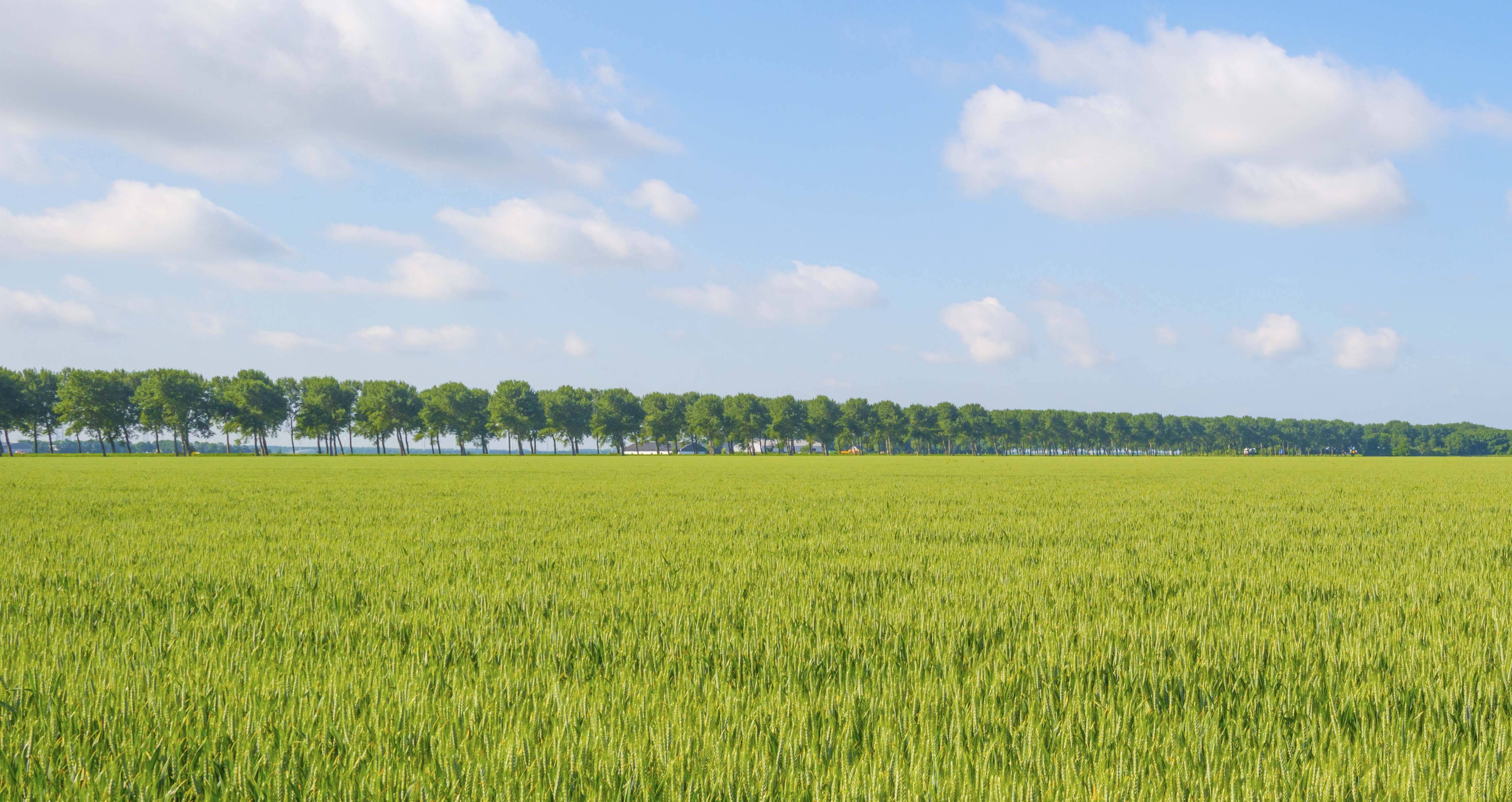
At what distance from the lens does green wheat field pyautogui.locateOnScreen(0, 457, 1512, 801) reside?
3068 millimetres

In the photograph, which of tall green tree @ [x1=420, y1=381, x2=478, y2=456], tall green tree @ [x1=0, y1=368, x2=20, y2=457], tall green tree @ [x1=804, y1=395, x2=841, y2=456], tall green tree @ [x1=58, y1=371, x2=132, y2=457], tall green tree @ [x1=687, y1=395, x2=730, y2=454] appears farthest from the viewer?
tall green tree @ [x1=804, y1=395, x2=841, y2=456]

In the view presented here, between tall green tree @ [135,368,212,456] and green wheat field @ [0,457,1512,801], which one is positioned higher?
tall green tree @ [135,368,212,456]

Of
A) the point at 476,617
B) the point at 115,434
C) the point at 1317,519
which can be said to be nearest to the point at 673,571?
the point at 476,617

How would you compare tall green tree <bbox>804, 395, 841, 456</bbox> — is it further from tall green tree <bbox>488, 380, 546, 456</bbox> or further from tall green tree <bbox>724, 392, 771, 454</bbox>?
tall green tree <bbox>488, 380, 546, 456</bbox>

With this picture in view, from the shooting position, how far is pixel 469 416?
447 ft

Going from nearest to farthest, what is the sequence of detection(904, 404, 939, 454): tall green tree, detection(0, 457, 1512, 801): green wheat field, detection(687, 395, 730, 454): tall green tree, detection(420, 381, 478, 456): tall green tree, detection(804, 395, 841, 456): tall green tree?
detection(0, 457, 1512, 801): green wheat field, detection(420, 381, 478, 456): tall green tree, detection(687, 395, 730, 454): tall green tree, detection(804, 395, 841, 456): tall green tree, detection(904, 404, 939, 454): tall green tree

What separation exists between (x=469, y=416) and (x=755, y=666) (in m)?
141

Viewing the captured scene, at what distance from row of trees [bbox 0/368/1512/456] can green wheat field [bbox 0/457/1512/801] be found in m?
127

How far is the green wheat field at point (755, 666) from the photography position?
3068mm

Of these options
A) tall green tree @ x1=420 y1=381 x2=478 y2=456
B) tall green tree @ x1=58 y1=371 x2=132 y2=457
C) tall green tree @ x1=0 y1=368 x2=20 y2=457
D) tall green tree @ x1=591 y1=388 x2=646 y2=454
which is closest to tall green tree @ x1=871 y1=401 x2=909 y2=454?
tall green tree @ x1=591 y1=388 x2=646 y2=454

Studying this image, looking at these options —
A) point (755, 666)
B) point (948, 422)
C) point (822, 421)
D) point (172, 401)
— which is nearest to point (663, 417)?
point (822, 421)

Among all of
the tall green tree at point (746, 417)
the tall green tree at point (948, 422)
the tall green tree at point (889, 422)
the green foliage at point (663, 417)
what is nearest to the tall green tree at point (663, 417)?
the green foliage at point (663, 417)

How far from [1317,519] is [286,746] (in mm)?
17043

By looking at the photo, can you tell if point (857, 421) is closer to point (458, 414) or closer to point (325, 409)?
point (458, 414)
